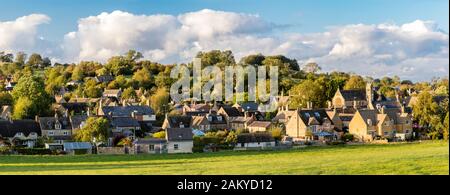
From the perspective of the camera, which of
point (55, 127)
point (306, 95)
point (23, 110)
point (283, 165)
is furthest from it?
point (306, 95)

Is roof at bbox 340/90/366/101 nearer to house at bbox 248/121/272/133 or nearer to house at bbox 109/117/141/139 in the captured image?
house at bbox 248/121/272/133

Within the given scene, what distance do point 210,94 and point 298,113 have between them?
30945 millimetres

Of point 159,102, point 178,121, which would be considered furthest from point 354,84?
point 178,121

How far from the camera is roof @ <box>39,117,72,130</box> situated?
47.2 metres

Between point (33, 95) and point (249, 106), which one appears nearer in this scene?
point (33, 95)

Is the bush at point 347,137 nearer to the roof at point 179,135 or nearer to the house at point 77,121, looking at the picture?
the roof at point 179,135

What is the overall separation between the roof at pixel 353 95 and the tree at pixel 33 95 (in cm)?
3161

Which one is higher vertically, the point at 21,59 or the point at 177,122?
the point at 21,59

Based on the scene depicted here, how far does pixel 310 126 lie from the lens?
47281mm

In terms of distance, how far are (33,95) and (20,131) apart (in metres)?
12.6

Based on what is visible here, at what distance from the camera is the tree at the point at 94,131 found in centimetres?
4017

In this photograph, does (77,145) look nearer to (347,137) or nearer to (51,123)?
(51,123)

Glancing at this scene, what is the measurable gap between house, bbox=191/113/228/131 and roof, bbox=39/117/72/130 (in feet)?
33.9
